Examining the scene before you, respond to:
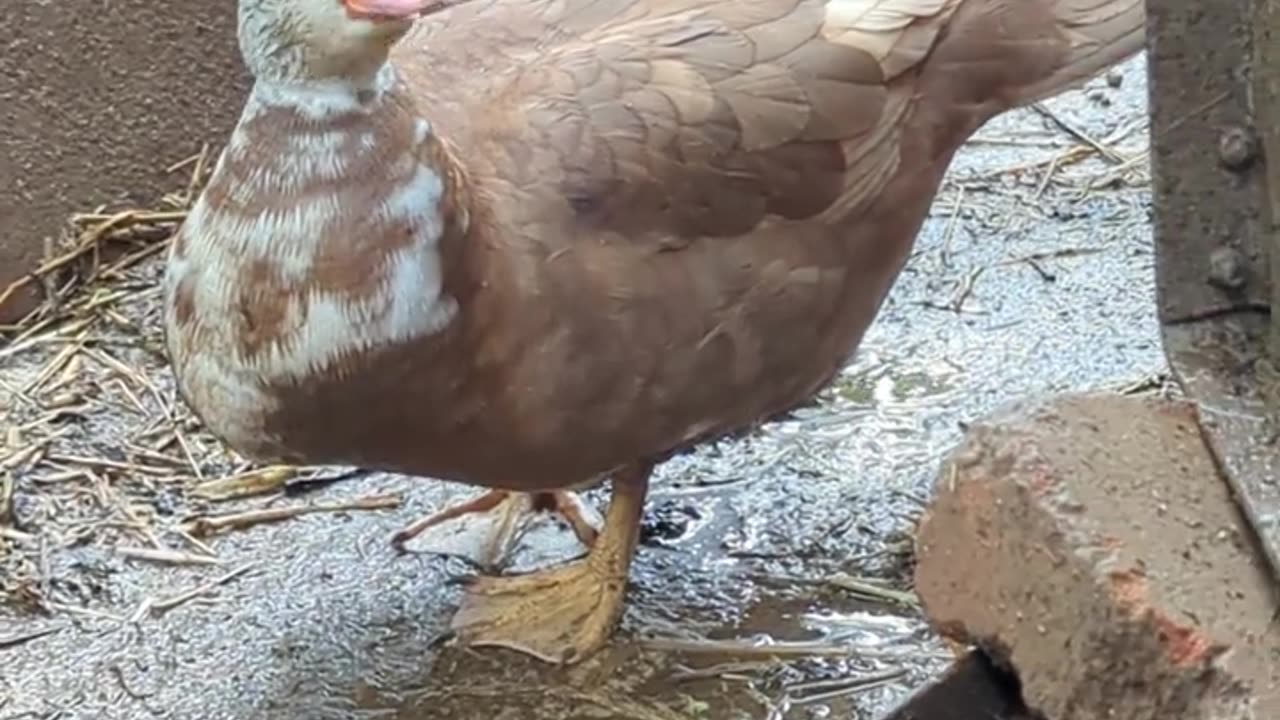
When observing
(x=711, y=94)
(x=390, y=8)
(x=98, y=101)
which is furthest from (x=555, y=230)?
(x=98, y=101)

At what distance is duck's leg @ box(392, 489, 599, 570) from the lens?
3.67 meters

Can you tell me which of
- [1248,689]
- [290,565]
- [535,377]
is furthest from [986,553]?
[290,565]

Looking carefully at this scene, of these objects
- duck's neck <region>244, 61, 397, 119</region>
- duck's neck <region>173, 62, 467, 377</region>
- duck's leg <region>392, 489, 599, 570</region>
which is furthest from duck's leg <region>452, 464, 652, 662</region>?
duck's neck <region>244, 61, 397, 119</region>

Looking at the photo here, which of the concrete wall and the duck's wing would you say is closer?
the duck's wing

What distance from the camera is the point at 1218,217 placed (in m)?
2.82

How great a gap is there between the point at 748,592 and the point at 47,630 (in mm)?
1032

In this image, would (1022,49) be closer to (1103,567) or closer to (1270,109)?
(1270,109)

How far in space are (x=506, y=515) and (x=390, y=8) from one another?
1137mm

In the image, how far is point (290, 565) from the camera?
360 centimetres

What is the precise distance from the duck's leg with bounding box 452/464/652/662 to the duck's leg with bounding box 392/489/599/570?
0.48 feet

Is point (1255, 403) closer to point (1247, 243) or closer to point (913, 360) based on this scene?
point (1247, 243)

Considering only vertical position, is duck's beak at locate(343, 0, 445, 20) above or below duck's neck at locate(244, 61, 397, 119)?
above

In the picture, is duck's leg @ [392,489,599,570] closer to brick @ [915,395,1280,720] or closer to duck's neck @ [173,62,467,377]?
duck's neck @ [173,62,467,377]

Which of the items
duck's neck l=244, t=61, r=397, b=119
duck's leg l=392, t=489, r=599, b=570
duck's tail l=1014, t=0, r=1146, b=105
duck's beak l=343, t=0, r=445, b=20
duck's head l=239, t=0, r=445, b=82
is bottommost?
duck's leg l=392, t=489, r=599, b=570
